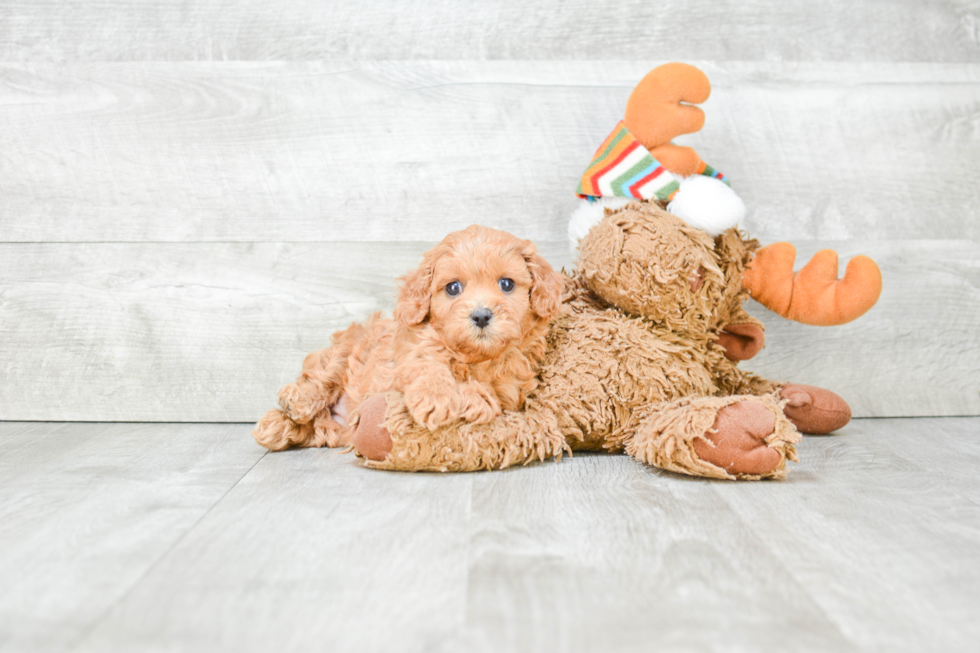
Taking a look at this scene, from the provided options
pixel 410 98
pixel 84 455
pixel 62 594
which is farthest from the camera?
pixel 410 98

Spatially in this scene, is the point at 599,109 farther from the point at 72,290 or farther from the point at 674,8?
the point at 72,290

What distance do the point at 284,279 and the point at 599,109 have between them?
65cm

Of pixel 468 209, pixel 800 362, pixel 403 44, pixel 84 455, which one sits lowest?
pixel 84 455

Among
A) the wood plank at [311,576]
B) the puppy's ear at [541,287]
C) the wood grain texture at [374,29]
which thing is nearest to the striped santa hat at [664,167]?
the puppy's ear at [541,287]

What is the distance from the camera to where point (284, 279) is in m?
1.33

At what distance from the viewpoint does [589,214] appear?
3.70 feet

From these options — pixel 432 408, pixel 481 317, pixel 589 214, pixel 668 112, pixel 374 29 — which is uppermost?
pixel 374 29

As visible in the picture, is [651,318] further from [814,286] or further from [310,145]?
[310,145]

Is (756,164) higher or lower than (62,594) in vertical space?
higher

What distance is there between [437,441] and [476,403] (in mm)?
71

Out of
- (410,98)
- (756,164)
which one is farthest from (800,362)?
(410,98)

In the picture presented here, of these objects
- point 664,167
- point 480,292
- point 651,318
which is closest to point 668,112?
point 664,167

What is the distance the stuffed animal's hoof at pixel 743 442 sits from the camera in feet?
2.95

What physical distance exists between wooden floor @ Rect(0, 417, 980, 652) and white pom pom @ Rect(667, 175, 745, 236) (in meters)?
0.36
